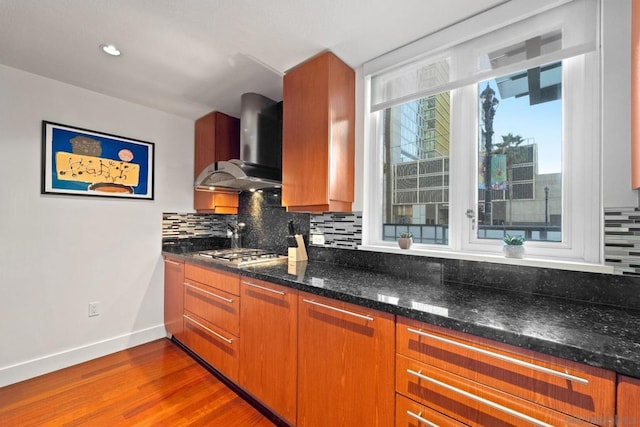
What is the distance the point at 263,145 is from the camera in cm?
238

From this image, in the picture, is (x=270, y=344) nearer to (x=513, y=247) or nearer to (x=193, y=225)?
(x=513, y=247)

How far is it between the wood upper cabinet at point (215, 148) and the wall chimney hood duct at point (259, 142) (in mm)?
354

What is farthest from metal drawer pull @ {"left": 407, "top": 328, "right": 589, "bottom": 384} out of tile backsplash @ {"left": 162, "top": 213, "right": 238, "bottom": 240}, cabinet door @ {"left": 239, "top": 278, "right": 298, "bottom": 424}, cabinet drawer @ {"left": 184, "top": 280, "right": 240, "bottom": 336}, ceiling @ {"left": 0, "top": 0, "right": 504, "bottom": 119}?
tile backsplash @ {"left": 162, "top": 213, "right": 238, "bottom": 240}

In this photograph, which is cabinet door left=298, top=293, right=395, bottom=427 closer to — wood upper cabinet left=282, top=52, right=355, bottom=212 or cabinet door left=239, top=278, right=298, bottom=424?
cabinet door left=239, top=278, right=298, bottom=424

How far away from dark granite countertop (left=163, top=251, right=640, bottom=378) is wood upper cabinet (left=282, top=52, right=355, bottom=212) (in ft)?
1.80

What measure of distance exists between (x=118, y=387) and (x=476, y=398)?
2.27m

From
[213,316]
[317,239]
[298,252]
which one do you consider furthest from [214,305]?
[317,239]

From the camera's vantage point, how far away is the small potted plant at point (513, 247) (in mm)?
1299

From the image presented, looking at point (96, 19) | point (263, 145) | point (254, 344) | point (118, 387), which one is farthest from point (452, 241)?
point (118, 387)

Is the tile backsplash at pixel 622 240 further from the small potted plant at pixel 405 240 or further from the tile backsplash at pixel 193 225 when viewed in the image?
the tile backsplash at pixel 193 225

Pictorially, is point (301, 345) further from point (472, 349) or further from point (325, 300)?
point (472, 349)

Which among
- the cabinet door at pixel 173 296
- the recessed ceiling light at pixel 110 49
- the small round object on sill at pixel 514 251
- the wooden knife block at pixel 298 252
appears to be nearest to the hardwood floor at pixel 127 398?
the cabinet door at pixel 173 296

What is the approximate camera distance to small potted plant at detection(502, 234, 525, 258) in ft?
4.26

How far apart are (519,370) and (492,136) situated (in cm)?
120
